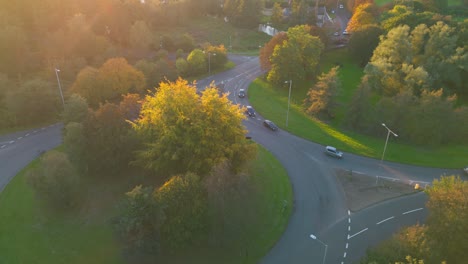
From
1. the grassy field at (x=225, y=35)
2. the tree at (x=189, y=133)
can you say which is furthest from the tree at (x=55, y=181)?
the grassy field at (x=225, y=35)

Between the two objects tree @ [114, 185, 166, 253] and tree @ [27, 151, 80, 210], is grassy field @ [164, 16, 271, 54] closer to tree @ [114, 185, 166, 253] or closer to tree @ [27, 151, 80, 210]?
tree @ [27, 151, 80, 210]

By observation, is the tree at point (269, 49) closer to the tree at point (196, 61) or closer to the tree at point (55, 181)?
the tree at point (196, 61)

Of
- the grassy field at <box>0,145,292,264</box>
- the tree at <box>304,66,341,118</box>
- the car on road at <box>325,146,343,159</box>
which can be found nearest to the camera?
the grassy field at <box>0,145,292,264</box>

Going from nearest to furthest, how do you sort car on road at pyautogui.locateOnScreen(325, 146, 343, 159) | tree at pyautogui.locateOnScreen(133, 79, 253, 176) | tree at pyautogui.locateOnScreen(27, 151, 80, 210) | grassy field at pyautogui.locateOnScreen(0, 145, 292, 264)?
1. grassy field at pyautogui.locateOnScreen(0, 145, 292, 264)
2. tree at pyautogui.locateOnScreen(27, 151, 80, 210)
3. tree at pyautogui.locateOnScreen(133, 79, 253, 176)
4. car on road at pyautogui.locateOnScreen(325, 146, 343, 159)

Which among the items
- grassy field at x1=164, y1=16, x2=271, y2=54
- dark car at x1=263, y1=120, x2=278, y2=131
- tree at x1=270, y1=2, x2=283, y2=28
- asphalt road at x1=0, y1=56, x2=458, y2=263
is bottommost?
asphalt road at x1=0, y1=56, x2=458, y2=263

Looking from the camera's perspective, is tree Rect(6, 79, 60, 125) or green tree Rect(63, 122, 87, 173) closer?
green tree Rect(63, 122, 87, 173)

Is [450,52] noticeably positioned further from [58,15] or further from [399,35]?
[58,15]

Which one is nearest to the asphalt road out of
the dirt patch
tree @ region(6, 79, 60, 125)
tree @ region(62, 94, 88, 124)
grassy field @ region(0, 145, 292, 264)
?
the dirt patch
